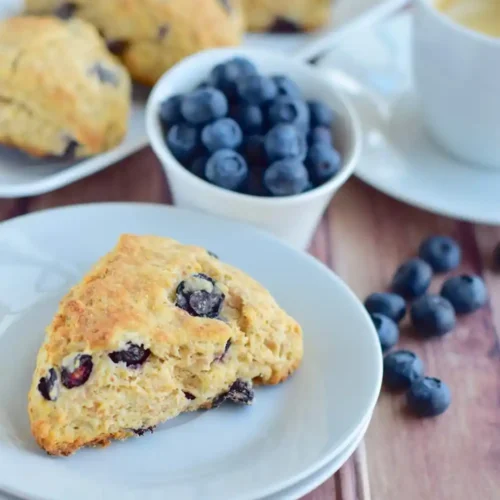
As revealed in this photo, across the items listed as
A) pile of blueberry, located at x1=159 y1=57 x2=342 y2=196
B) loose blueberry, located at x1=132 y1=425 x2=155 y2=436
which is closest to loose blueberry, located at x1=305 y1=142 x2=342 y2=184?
pile of blueberry, located at x1=159 y1=57 x2=342 y2=196

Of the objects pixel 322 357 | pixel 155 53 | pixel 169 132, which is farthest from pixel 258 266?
pixel 155 53

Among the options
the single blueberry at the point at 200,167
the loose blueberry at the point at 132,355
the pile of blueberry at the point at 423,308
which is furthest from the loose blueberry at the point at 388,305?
the loose blueberry at the point at 132,355

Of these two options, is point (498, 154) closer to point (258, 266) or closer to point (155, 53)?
point (258, 266)

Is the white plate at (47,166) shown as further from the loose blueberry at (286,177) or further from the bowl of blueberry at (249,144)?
the loose blueberry at (286,177)

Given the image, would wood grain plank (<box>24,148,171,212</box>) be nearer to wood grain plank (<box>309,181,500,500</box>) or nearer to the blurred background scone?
the blurred background scone

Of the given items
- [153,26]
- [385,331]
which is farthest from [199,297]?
[153,26]

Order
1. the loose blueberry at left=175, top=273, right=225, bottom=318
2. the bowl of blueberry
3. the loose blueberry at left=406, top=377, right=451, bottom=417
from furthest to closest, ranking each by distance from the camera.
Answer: the bowl of blueberry, the loose blueberry at left=406, top=377, right=451, bottom=417, the loose blueberry at left=175, top=273, right=225, bottom=318
